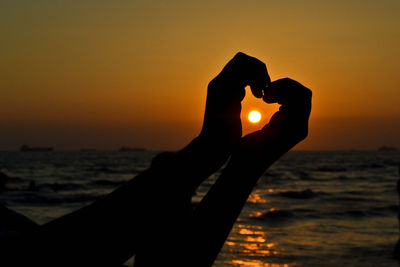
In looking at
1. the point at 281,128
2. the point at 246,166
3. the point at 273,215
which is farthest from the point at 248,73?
the point at 273,215

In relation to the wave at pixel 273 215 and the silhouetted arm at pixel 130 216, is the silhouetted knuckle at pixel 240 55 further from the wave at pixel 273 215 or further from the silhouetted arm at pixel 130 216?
the wave at pixel 273 215

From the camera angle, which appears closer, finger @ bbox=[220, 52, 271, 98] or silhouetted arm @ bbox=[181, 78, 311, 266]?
silhouetted arm @ bbox=[181, 78, 311, 266]

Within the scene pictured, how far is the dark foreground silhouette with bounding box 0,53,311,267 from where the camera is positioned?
1151 mm

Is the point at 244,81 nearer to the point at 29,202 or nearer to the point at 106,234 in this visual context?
the point at 106,234

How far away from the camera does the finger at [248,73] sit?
1.42m

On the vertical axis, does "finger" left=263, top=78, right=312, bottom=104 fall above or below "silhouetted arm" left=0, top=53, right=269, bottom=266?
above

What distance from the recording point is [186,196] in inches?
51.8

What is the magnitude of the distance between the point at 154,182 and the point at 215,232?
205mm

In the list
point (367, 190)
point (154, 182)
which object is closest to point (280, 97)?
point (154, 182)

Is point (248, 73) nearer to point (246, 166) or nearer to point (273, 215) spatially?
point (246, 166)

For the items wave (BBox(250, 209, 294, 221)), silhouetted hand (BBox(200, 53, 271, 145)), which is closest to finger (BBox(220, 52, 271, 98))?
silhouetted hand (BBox(200, 53, 271, 145))

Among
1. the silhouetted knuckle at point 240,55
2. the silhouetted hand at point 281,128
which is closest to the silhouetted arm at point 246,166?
the silhouetted hand at point 281,128

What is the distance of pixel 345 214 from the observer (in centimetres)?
1578

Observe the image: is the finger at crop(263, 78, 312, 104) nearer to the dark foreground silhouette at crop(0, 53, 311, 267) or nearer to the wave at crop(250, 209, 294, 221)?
the dark foreground silhouette at crop(0, 53, 311, 267)
